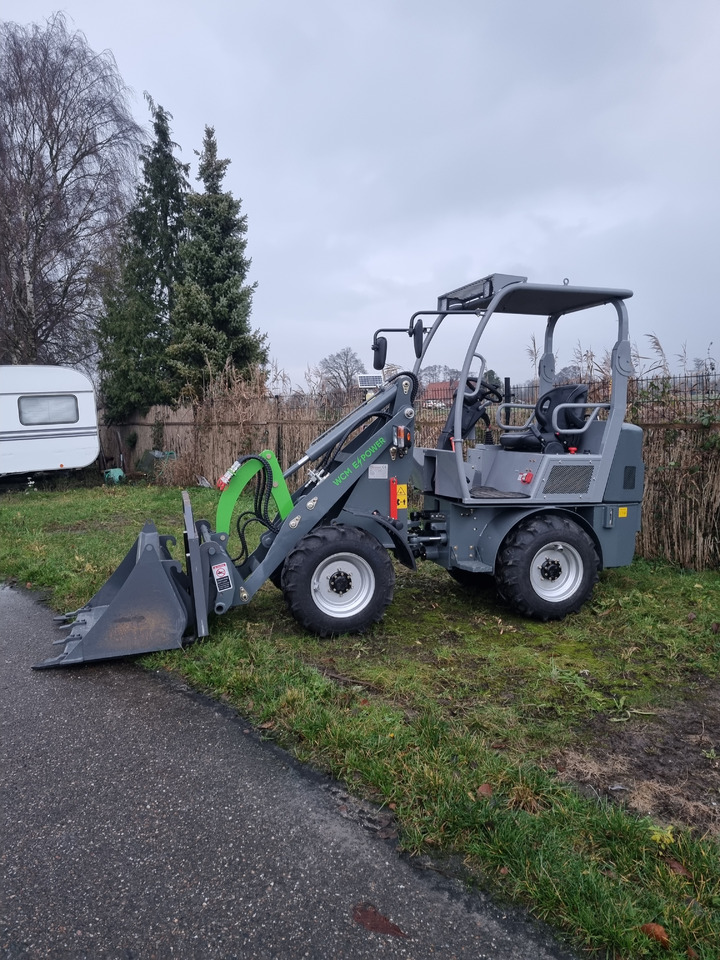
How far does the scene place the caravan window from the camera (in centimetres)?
1567

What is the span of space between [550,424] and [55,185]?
788 inches

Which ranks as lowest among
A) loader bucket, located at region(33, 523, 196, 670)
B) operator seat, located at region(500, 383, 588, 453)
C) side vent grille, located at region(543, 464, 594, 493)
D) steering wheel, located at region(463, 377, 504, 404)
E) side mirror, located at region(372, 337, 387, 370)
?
loader bucket, located at region(33, 523, 196, 670)

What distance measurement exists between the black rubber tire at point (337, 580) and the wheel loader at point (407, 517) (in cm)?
1

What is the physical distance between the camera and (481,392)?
19.8 ft

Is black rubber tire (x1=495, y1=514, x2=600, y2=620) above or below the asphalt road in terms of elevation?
above

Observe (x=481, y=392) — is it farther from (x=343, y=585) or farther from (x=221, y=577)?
(x=221, y=577)

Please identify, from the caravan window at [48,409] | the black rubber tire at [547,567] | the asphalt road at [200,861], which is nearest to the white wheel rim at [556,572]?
the black rubber tire at [547,567]

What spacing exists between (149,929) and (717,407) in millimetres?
6847

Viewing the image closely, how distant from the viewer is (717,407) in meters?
7.16

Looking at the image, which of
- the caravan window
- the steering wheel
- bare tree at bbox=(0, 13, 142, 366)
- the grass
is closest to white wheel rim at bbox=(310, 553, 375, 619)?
the grass

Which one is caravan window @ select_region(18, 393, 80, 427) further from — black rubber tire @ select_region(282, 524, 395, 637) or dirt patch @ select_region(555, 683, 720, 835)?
dirt patch @ select_region(555, 683, 720, 835)

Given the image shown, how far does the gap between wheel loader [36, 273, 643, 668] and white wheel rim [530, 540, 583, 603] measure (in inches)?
0.5

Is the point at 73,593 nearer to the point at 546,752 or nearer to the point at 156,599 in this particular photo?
the point at 156,599

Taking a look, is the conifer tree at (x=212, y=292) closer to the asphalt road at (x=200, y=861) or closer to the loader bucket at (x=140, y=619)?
the loader bucket at (x=140, y=619)
